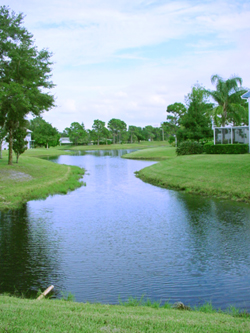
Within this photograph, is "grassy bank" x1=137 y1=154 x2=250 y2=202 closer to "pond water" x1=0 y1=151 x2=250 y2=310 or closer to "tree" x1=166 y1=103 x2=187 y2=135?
"pond water" x1=0 y1=151 x2=250 y2=310

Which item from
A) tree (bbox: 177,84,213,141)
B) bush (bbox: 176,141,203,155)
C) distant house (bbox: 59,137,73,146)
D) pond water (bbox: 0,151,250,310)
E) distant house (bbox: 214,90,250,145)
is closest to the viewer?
pond water (bbox: 0,151,250,310)

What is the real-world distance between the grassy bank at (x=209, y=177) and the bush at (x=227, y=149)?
485cm

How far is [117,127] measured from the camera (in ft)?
472

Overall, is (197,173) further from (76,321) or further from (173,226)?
(76,321)

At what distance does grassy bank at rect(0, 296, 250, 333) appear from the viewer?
15.7 ft

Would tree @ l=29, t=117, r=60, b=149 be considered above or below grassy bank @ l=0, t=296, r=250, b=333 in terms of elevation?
above

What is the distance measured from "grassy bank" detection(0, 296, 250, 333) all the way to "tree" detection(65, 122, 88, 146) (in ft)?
423

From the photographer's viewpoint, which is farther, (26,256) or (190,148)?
(190,148)

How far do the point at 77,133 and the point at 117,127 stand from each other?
19.2m

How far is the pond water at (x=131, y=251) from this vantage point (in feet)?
26.8

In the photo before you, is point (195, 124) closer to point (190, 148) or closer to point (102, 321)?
point (190, 148)

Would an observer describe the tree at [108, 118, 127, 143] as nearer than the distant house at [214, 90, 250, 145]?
No

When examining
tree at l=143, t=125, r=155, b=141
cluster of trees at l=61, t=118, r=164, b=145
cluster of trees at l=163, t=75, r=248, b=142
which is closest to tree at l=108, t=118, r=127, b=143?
cluster of trees at l=61, t=118, r=164, b=145

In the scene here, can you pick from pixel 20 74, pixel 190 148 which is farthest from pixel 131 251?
pixel 190 148
